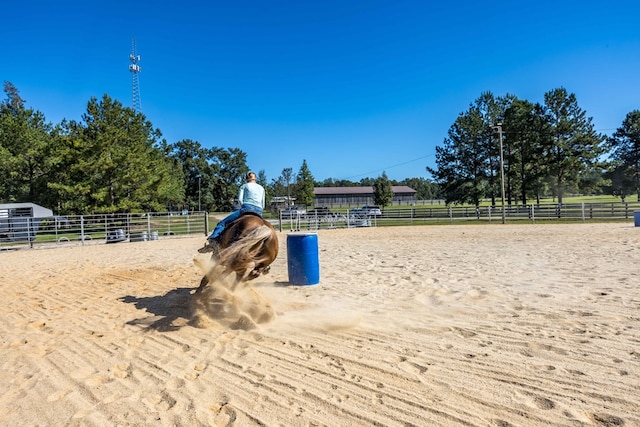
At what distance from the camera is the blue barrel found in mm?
7250

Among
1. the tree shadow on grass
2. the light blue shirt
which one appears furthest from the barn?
the light blue shirt

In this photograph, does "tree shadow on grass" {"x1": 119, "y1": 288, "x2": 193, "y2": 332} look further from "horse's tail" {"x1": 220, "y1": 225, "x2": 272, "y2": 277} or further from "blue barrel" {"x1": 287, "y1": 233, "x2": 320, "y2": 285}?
"blue barrel" {"x1": 287, "y1": 233, "x2": 320, "y2": 285}

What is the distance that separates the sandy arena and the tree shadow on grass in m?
0.04

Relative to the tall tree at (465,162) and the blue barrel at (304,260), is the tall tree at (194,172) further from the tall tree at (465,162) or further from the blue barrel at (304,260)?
the blue barrel at (304,260)

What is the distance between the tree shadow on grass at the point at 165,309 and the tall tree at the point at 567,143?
4149cm

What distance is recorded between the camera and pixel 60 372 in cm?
348

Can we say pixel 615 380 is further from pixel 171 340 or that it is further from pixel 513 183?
pixel 513 183

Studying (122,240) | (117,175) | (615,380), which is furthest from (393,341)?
(117,175)

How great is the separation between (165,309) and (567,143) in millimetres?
43145

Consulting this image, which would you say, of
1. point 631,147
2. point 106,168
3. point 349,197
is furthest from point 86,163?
point 349,197

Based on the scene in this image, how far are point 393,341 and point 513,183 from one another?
4503cm

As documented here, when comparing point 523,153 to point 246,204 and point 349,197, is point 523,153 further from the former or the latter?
point 349,197

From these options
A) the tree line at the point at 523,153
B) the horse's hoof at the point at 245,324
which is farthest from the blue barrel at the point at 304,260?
the tree line at the point at 523,153

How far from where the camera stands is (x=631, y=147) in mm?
53406
